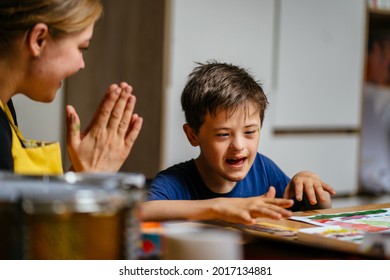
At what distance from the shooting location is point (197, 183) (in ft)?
5.32

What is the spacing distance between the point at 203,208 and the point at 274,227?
0.13m

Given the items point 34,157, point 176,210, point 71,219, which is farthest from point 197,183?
point 71,219

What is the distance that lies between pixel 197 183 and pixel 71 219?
1.04m

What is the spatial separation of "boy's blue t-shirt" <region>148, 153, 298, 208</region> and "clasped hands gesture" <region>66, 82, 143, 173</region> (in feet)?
0.65

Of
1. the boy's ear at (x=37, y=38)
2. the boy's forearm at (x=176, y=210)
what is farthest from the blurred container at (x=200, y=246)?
the boy's ear at (x=37, y=38)

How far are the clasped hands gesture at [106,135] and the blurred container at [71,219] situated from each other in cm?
59

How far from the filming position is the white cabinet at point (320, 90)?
321 cm

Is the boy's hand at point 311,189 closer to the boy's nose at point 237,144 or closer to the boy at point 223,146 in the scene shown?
the boy at point 223,146

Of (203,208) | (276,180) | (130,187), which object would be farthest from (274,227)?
(276,180)

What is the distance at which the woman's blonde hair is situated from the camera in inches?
43.8

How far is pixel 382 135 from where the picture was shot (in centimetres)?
375

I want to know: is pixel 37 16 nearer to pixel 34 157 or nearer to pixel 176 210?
pixel 34 157
